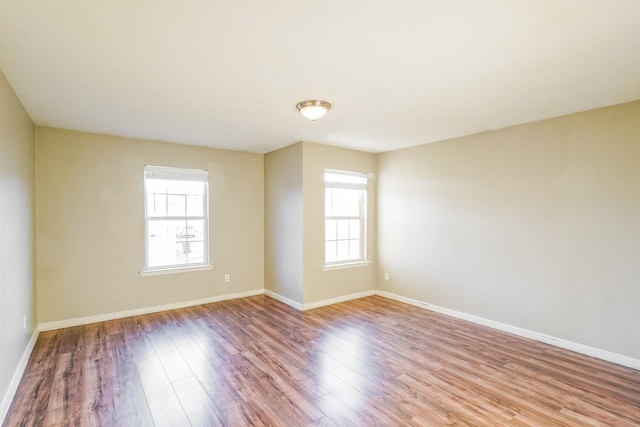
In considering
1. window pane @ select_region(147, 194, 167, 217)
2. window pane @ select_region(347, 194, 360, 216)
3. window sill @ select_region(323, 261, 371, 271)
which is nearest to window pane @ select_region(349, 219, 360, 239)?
window pane @ select_region(347, 194, 360, 216)

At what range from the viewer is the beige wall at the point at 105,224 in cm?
371

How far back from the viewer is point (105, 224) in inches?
159

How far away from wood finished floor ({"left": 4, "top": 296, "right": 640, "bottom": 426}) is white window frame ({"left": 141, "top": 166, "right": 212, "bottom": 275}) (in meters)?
0.84

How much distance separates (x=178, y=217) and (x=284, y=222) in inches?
61.0

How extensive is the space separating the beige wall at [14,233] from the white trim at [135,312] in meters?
0.36

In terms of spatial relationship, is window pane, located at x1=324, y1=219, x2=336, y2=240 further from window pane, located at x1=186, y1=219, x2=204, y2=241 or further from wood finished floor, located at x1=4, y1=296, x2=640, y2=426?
window pane, located at x1=186, y1=219, x2=204, y2=241

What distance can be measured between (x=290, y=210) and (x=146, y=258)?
82.8 inches

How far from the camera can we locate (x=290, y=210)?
470 centimetres

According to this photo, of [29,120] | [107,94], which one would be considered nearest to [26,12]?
[107,94]

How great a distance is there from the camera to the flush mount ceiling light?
2.82 m

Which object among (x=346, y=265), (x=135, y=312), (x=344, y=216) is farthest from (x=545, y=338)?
(x=135, y=312)

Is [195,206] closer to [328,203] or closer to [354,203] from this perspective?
[328,203]

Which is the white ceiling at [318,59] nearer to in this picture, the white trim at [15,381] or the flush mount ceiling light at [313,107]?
the flush mount ceiling light at [313,107]

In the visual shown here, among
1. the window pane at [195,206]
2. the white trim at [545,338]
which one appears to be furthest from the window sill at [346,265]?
the window pane at [195,206]
